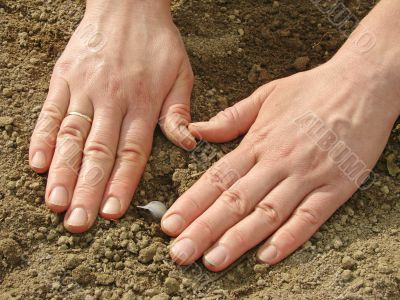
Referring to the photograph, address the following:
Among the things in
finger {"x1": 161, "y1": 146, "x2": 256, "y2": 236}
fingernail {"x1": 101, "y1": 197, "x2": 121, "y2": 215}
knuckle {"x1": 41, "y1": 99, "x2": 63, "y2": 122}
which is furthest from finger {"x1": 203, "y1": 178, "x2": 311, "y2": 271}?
knuckle {"x1": 41, "y1": 99, "x2": 63, "y2": 122}

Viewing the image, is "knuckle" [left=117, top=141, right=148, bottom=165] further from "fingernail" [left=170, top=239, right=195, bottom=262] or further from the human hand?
"fingernail" [left=170, top=239, right=195, bottom=262]

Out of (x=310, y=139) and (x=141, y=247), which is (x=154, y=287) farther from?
(x=310, y=139)

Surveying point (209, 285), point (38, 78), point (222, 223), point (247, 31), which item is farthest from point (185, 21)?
point (209, 285)

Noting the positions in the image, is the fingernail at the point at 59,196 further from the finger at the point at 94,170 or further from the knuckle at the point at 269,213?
the knuckle at the point at 269,213

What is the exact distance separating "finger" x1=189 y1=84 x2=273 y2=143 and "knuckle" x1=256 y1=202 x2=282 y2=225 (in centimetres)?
36

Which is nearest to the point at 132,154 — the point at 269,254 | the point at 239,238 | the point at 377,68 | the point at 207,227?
the point at 207,227

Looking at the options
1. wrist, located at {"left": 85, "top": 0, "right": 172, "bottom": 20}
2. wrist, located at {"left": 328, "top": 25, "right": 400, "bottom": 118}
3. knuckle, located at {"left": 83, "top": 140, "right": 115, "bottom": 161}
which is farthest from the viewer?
wrist, located at {"left": 85, "top": 0, "right": 172, "bottom": 20}

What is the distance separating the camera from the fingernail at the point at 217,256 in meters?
1.99

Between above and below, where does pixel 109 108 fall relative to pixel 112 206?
above

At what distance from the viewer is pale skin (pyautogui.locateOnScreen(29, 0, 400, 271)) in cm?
205

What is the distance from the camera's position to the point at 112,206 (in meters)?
2.07

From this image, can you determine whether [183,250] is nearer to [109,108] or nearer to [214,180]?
[214,180]

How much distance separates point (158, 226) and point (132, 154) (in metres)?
0.29

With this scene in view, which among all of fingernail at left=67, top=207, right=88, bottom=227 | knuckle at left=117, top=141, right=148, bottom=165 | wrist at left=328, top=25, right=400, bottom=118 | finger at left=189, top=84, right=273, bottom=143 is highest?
wrist at left=328, top=25, right=400, bottom=118
